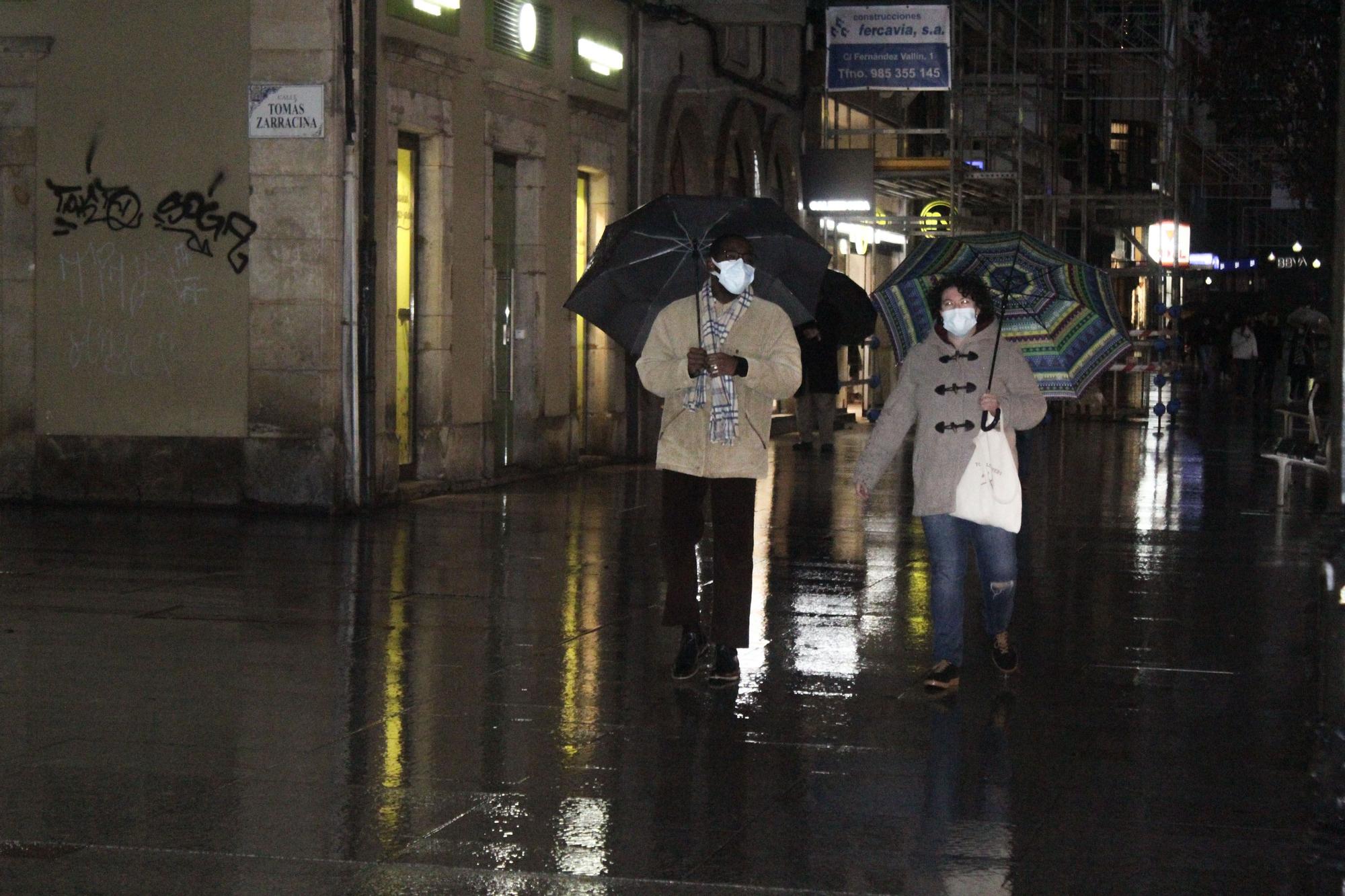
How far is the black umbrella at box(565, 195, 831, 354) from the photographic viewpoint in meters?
8.86

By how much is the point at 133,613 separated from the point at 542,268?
10120 mm

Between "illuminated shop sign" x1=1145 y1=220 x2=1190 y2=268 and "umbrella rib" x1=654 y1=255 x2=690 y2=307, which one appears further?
"illuminated shop sign" x1=1145 y1=220 x2=1190 y2=268

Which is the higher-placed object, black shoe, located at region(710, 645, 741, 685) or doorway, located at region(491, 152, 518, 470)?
doorway, located at region(491, 152, 518, 470)

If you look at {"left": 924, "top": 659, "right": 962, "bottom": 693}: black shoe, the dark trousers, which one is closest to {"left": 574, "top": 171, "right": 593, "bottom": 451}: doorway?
the dark trousers

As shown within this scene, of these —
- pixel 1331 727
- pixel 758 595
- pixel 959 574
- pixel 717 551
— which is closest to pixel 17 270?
pixel 758 595

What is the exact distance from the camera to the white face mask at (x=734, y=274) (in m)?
8.38

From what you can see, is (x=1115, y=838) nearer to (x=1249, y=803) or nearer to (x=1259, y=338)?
(x=1249, y=803)

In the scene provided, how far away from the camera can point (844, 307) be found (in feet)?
77.9

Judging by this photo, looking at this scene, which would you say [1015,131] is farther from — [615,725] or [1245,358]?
[615,725]

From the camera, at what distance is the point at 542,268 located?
1986cm

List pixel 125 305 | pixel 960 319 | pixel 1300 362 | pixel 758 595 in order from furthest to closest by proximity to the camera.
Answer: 1. pixel 1300 362
2. pixel 125 305
3. pixel 758 595
4. pixel 960 319

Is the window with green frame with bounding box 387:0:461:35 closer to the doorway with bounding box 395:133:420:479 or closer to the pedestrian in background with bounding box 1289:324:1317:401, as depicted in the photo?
the doorway with bounding box 395:133:420:479

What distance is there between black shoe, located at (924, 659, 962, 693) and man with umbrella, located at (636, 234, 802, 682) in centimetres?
75

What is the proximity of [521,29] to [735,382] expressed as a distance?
11.4 metres
